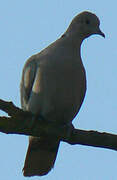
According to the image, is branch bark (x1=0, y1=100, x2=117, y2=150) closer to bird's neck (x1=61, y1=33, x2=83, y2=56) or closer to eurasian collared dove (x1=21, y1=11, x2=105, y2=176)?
eurasian collared dove (x1=21, y1=11, x2=105, y2=176)

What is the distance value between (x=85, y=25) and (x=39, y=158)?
79.6 inches

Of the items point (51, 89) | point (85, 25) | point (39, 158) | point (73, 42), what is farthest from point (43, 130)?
point (85, 25)

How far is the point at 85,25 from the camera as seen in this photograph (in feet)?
24.7

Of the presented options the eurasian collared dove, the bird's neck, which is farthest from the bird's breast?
the bird's neck

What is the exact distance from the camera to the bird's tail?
23.0 ft

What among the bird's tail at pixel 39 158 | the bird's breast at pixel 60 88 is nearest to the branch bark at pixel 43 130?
the bird's breast at pixel 60 88

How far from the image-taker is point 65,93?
671cm

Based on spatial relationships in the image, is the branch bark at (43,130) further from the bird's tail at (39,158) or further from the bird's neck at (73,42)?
the bird's neck at (73,42)

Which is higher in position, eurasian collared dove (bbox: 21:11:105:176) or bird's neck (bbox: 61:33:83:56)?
bird's neck (bbox: 61:33:83:56)

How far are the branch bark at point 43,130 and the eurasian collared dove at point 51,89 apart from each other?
21.6 inches

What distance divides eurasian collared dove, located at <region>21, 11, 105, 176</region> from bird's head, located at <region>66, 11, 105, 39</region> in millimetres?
180

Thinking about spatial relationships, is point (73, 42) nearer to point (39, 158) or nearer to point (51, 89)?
point (51, 89)

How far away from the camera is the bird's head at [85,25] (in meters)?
7.48

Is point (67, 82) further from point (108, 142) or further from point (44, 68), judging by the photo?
point (108, 142)
